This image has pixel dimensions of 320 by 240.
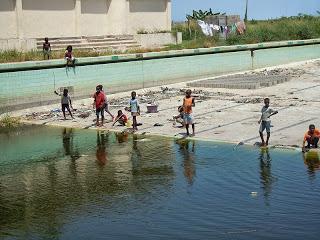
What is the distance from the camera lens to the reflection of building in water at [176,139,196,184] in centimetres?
1355

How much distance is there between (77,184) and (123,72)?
14216 millimetres

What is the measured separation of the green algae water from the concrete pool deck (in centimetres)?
133

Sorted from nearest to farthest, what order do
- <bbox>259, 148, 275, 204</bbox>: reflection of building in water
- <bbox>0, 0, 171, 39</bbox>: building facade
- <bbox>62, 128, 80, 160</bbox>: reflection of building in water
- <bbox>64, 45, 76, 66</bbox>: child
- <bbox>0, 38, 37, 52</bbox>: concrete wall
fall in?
1. <bbox>259, 148, 275, 204</bbox>: reflection of building in water
2. <bbox>62, 128, 80, 160</bbox>: reflection of building in water
3. <bbox>64, 45, 76, 66</bbox>: child
4. <bbox>0, 38, 37, 52</bbox>: concrete wall
5. <bbox>0, 0, 171, 39</bbox>: building facade

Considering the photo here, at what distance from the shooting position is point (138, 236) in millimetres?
9734

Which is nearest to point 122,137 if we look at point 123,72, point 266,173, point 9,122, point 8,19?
point 9,122

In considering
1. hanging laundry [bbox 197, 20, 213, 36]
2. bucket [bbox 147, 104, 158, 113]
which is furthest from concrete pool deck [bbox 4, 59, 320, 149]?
hanging laundry [bbox 197, 20, 213, 36]

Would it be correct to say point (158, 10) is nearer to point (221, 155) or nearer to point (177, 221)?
point (221, 155)

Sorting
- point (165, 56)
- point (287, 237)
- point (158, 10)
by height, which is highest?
point (158, 10)

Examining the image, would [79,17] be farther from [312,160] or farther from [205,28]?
[312,160]

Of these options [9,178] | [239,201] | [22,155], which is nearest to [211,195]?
[239,201]

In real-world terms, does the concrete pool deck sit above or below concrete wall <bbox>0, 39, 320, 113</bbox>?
below

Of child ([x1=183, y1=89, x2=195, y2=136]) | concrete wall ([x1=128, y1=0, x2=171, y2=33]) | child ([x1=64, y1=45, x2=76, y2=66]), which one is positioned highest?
concrete wall ([x1=128, y1=0, x2=171, y2=33])

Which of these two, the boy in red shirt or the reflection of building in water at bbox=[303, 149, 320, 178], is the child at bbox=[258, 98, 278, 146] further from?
the reflection of building in water at bbox=[303, 149, 320, 178]

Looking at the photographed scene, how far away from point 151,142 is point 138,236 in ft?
26.0
